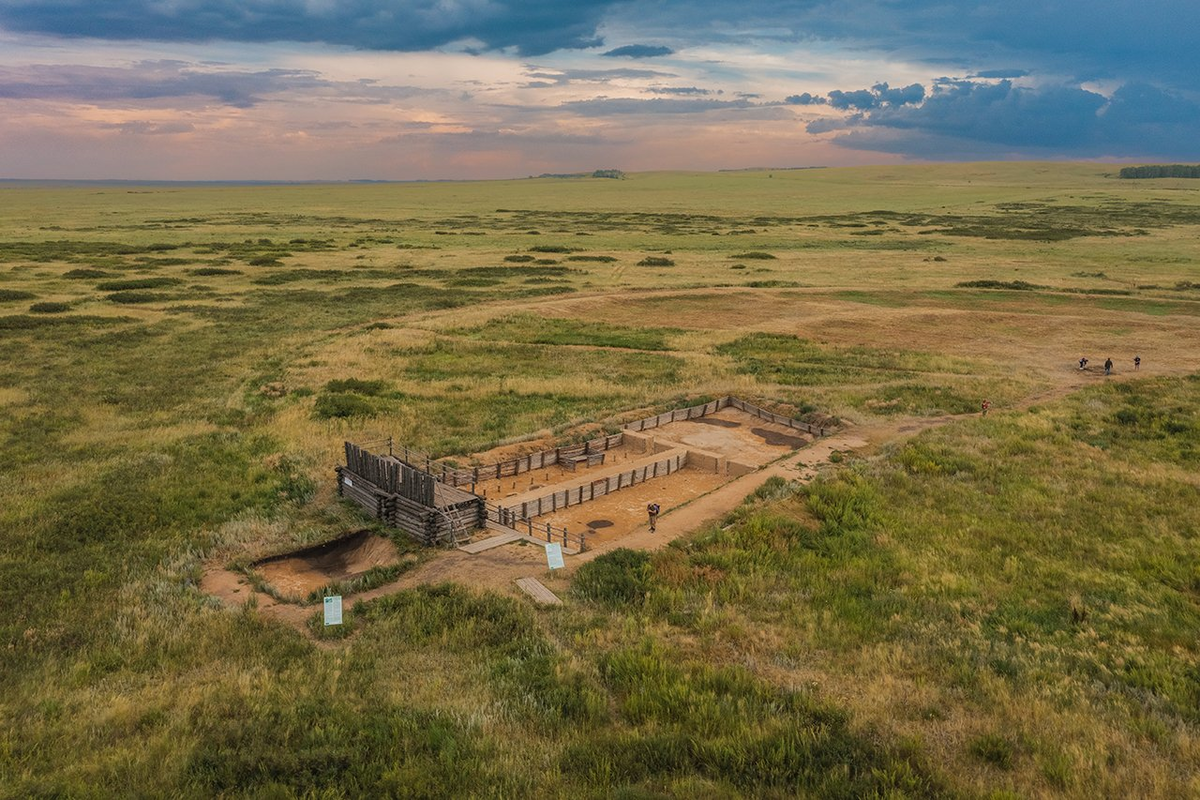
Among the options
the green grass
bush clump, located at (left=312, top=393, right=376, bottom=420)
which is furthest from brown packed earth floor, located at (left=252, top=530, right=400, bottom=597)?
the green grass

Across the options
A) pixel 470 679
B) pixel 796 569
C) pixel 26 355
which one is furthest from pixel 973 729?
pixel 26 355

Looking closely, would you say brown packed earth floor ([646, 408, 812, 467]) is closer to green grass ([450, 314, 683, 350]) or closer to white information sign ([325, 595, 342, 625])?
green grass ([450, 314, 683, 350])

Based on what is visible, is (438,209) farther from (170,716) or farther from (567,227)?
(170,716)

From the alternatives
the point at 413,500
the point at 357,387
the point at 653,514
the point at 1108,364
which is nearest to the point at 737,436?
the point at 653,514

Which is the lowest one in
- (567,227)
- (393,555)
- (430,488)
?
(393,555)

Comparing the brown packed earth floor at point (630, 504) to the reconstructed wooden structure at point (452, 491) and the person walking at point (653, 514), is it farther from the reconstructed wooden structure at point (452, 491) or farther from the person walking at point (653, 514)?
the person walking at point (653, 514)

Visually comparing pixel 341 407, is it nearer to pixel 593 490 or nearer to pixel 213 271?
pixel 593 490
